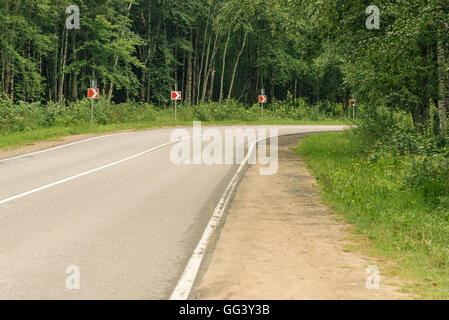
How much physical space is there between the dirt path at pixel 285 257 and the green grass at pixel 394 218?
0.38m

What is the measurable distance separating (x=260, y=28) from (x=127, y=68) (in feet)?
57.2

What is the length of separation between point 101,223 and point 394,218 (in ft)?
16.7

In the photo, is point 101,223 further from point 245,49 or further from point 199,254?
point 245,49

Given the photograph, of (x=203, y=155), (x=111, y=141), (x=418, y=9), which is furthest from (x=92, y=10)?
(x=418, y=9)

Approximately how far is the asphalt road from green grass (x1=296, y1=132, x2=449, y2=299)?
270 centimetres

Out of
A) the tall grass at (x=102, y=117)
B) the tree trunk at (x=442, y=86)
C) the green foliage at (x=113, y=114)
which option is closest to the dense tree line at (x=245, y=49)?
the tree trunk at (x=442, y=86)

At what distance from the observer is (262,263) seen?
681 centimetres

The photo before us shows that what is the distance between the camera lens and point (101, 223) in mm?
9031

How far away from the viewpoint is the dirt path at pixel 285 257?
5742 mm

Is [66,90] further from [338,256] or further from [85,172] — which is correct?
[338,256]

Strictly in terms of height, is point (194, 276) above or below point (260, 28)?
below

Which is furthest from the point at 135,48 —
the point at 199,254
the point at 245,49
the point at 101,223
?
the point at 199,254

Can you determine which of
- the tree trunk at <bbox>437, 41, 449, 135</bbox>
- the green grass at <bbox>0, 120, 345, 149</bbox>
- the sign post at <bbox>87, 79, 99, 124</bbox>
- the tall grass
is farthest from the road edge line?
the sign post at <bbox>87, 79, 99, 124</bbox>

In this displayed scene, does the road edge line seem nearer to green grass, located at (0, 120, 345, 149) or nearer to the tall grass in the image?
green grass, located at (0, 120, 345, 149)
